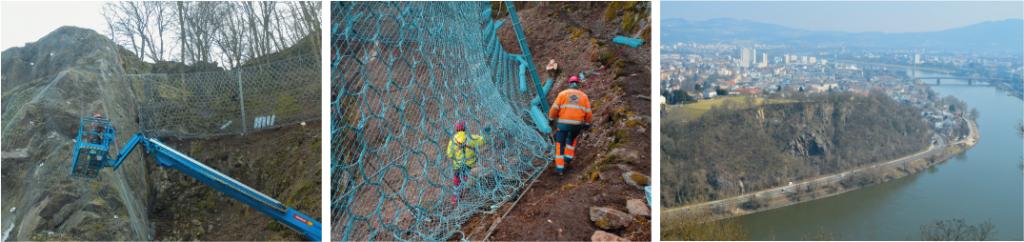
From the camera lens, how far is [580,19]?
14.7 feet

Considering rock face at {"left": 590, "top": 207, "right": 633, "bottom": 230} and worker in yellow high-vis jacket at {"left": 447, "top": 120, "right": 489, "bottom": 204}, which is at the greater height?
worker in yellow high-vis jacket at {"left": 447, "top": 120, "right": 489, "bottom": 204}

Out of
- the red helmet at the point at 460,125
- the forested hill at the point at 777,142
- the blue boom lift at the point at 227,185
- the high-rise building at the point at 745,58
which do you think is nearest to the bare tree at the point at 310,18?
the blue boom lift at the point at 227,185

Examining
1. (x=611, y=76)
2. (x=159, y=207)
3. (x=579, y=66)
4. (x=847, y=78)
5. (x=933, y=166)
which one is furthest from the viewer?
(x=847, y=78)

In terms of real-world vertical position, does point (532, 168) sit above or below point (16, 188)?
above

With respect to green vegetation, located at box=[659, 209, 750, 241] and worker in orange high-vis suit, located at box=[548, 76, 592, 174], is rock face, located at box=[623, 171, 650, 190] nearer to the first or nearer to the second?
worker in orange high-vis suit, located at box=[548, 76, 592, 174]

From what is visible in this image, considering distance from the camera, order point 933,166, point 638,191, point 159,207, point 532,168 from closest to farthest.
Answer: point 638,191, point 532,168, point 159,207, point 933,166

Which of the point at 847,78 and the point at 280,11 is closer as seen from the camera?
the point at 280,11

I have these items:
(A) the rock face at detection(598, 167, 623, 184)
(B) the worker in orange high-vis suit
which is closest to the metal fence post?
(B) the worker in orange high-vis suit

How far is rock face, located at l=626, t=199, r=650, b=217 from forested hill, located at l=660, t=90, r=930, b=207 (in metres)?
5.44

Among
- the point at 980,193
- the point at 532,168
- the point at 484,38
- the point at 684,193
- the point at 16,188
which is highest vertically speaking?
the point at 484,38

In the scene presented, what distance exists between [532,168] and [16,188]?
4.82m

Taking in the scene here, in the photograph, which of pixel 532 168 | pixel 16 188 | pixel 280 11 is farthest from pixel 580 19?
pixel 16 188

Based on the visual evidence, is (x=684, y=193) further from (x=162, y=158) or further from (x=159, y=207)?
(x=159, y=207)

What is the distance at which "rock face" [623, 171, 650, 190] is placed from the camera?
5.34 feet
